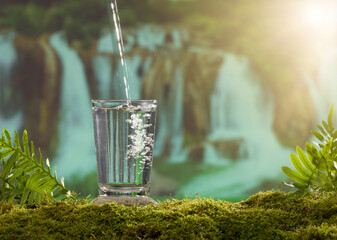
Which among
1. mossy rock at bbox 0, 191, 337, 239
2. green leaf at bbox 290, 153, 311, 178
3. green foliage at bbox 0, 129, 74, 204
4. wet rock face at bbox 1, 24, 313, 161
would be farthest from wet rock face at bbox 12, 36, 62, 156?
green leaf at bbox 290, 153, 311, 178

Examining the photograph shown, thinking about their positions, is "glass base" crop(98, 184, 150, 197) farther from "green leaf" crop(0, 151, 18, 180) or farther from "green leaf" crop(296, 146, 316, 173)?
"green leaf" crop(296, 146, 316, 173)

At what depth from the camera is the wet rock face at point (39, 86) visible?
2.40m

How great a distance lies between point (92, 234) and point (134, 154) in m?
0.23

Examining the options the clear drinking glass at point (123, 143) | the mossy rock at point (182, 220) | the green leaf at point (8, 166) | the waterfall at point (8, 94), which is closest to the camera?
the mossy rock at point (182, 220)

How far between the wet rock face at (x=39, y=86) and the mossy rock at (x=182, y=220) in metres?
1.40

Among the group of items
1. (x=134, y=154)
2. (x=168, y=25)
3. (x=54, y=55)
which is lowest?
(x=134, y=154)

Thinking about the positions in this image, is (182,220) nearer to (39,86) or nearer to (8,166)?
(8,166)

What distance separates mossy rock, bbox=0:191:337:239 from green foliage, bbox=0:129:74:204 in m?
0.07

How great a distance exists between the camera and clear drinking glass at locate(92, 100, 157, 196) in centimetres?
101

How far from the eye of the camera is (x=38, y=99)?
246cm

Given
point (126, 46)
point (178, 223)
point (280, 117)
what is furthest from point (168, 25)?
point (178, 223)

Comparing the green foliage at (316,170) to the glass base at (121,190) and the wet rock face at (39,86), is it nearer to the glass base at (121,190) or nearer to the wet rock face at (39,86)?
the glass base at (121,190)

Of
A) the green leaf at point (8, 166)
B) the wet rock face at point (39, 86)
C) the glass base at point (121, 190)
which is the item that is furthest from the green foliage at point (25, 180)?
the wet rock face at point (39, 86)

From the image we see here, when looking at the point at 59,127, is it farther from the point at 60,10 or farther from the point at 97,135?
the point at 97,135
